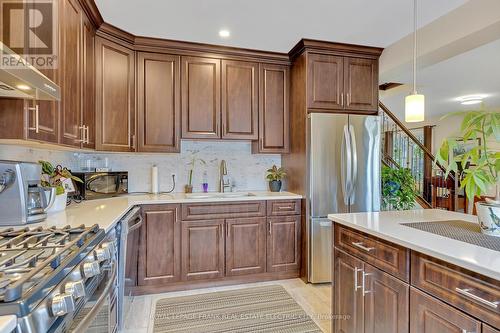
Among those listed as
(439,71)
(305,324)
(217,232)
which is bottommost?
(305,324)

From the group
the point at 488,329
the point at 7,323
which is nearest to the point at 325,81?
the point at 488,329

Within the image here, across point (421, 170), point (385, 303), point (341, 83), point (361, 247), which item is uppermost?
point (341, 83)

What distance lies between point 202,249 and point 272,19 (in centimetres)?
223

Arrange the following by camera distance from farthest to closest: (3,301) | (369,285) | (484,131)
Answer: (369,285)
(484,131)
(3,301)

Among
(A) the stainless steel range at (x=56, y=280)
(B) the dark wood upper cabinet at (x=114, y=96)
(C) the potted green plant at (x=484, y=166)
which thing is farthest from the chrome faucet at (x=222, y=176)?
(C) the potted green plant at (x=484, y=166)

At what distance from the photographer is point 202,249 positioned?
289cm

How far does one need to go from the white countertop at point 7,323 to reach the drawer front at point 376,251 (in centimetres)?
143

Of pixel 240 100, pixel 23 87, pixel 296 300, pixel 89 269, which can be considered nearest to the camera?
pixel 89 269

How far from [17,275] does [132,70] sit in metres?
2.49


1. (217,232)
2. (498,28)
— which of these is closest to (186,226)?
(217,232)

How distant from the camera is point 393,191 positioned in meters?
→ 3.35

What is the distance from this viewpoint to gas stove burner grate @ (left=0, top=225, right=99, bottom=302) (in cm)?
81

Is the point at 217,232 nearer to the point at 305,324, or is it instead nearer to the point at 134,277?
the point at 134,277

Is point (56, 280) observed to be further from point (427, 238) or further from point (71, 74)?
point (71, 74)
